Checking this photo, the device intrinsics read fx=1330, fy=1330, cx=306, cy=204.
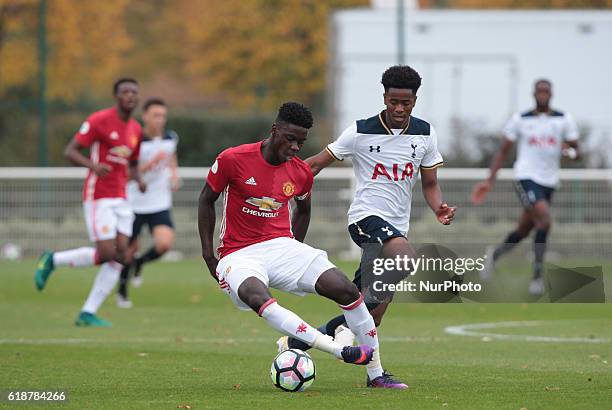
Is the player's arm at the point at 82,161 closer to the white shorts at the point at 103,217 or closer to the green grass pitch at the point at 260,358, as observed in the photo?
the white shorts at the point at 103,217

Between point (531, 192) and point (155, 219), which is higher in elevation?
point (531, 192)

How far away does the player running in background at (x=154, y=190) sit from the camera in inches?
713

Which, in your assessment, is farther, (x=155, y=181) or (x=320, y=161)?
(x=155, y=181)

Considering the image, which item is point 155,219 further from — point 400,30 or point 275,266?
point 400,30

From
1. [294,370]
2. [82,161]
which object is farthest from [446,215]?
[82,161]

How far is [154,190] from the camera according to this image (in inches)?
718

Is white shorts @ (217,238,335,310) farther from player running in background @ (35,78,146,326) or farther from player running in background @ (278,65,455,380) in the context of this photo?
player running in background @ (35,78,146,326)

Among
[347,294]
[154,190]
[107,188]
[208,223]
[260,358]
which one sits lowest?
[154,190]

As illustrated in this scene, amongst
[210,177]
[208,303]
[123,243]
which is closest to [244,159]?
[210,177]

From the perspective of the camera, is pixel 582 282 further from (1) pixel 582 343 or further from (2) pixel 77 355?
(2) pixel 77 355

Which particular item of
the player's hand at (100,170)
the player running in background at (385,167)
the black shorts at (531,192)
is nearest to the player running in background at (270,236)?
the player running in background at (385,167)

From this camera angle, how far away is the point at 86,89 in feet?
142

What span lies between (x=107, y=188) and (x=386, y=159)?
5.58 m

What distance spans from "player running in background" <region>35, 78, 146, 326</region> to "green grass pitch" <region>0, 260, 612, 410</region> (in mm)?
552
